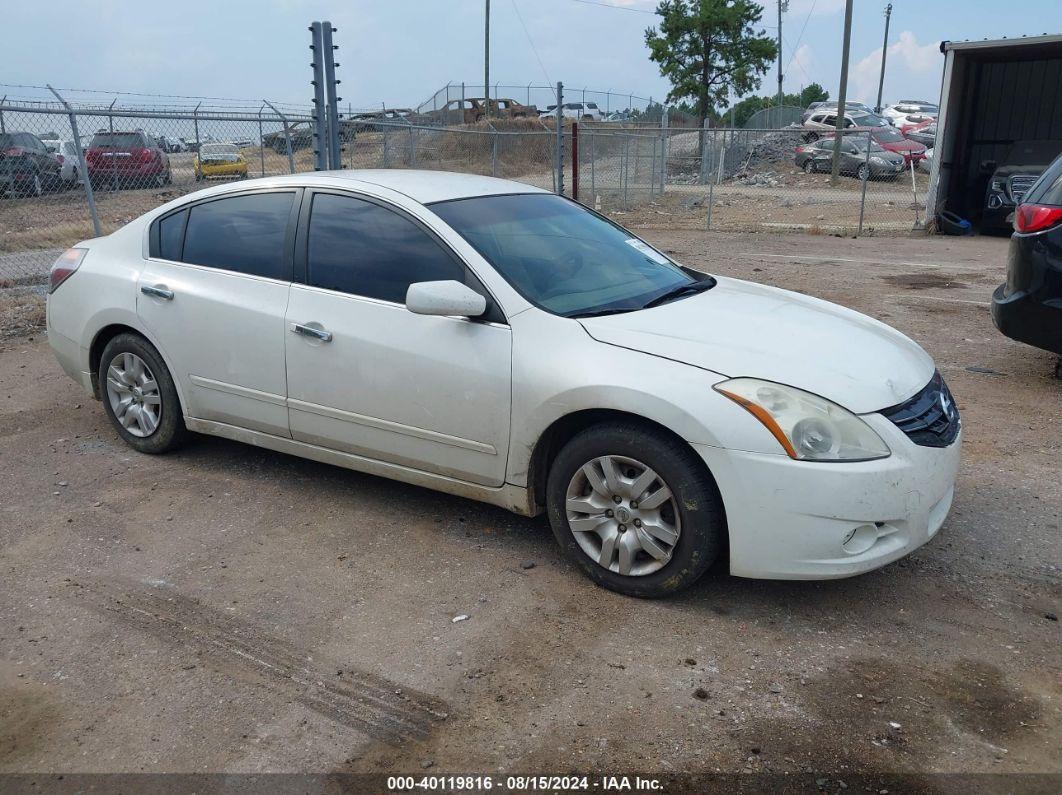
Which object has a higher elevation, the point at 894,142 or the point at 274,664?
the point at 894,142

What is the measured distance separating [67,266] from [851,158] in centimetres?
2529

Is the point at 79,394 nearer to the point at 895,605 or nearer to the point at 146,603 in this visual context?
the point at 146,603

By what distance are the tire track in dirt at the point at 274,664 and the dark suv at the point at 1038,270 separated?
Answer: 4861mm

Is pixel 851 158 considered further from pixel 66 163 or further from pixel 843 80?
pixel 66 163

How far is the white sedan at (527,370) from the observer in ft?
11.1

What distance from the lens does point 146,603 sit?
3.73 m

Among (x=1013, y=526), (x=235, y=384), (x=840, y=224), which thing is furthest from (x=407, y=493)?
(x=840, y=224)

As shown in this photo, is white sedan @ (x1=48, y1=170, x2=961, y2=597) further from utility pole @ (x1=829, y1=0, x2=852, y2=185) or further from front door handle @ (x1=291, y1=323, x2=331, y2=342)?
utility pole @ (x1=829, y1=0, x2=852, y2=185)

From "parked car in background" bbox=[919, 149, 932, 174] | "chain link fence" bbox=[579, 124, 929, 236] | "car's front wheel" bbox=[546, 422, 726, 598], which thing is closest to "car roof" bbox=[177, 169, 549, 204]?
"car's front wheel" bbox=[546, 422, 726, 598]

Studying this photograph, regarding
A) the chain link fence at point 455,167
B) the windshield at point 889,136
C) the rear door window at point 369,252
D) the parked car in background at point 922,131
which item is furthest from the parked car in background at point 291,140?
the parked car in background at point 922,131

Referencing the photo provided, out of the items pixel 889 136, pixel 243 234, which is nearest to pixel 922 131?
pixel 889 136

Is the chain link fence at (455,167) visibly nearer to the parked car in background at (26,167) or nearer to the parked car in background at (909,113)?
the parked car in background at (26,167)

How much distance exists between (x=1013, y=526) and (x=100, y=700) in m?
3.88

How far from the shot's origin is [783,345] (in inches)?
147
